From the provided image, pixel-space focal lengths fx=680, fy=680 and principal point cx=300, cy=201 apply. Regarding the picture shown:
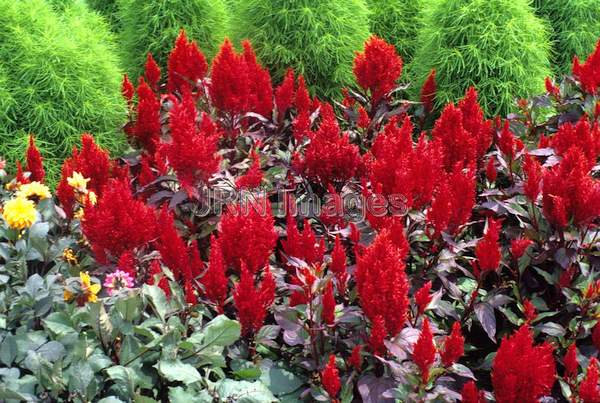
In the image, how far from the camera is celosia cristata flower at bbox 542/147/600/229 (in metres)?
2.12

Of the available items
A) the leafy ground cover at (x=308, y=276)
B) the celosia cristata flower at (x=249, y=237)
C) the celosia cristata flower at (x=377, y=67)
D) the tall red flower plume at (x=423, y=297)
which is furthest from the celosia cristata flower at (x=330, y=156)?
the celosia cristata flower at (x=377, y=67)

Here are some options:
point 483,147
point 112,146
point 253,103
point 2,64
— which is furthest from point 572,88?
point 2,64

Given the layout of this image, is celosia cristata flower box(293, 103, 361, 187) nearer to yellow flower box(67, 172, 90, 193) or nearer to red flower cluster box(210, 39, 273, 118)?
red flower cluster box(210, 39, 273, 118)

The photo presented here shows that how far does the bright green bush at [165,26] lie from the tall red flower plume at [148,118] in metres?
1.80

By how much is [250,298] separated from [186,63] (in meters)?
2.04

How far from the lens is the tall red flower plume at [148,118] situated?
127 inches

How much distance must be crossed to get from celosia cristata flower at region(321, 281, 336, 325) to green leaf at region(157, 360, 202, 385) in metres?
0.39

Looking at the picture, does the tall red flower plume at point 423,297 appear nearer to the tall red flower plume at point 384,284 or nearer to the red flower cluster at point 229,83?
the tall red flower plume at point 384,284

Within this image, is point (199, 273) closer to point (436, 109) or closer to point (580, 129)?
point (580, 129)

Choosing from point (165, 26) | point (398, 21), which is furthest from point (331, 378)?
point (398, 21)

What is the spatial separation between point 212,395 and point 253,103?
1883mm

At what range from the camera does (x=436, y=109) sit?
457 centimetres

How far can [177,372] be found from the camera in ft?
5.86

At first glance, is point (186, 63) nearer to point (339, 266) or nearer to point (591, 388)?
point (339, 266)
